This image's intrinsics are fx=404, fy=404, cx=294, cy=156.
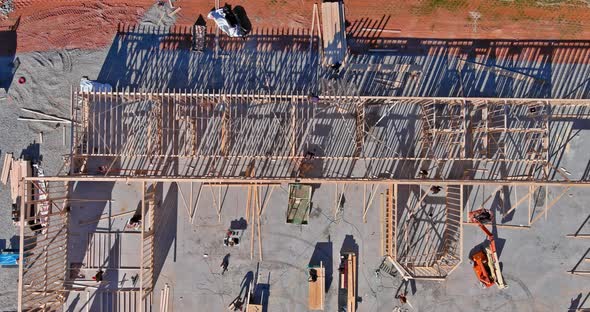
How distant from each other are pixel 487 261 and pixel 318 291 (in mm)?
6739

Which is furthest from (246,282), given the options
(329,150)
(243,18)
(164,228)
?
(243,18)

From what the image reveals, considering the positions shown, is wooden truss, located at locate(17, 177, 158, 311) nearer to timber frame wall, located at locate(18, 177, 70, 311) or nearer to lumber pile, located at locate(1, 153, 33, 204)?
timber frame wall, located at locate(18, 177, 70, 311)

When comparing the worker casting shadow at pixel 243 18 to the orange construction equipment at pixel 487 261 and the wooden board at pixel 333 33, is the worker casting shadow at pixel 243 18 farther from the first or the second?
the orange construction equipment at pixel 487 261

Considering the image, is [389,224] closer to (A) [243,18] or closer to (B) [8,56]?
(A) [243,18]

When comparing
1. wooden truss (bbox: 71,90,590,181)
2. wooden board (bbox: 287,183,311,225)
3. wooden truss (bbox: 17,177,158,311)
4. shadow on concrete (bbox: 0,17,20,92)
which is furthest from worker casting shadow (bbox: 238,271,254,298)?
shadow on concrete (bbox: 0,17,20,92)

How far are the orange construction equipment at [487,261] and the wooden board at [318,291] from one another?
610cm

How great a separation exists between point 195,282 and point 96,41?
10.5 metres

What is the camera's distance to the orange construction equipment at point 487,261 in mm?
15695

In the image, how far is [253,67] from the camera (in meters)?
16.3

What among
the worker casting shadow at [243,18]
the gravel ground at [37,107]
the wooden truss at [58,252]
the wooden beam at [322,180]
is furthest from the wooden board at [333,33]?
the gravel ground at [37,107]

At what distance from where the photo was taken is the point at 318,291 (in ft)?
52.1

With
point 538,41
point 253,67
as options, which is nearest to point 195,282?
point 253,67

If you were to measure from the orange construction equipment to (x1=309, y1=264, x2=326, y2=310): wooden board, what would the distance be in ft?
20.0

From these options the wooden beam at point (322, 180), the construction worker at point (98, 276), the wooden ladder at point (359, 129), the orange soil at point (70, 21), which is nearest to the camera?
the wooden beam at point (322, 180)
